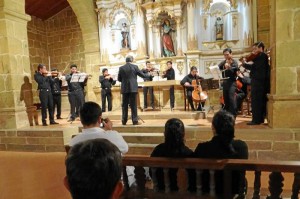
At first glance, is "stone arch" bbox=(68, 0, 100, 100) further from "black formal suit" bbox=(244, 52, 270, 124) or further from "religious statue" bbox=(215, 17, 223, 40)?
"black formal suit" bbox=(244, 52, 270, 124)

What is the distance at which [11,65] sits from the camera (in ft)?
18.6

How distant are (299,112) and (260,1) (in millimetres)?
5752

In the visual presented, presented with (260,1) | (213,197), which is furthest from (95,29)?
(213,197)

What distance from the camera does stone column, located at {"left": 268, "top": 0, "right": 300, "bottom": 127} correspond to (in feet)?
13.0

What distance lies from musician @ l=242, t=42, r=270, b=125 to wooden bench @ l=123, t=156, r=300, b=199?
2619 mm

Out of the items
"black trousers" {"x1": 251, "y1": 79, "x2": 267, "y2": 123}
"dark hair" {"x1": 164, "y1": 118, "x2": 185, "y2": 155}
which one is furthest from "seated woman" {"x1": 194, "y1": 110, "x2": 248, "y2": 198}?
"black trousers" {"x1": 251, "y1": 79, "x2": 267, "y2": 123}

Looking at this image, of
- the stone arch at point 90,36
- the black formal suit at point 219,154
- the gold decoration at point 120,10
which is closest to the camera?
the black formal suit at point 219,154

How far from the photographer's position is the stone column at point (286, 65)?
3.95 m

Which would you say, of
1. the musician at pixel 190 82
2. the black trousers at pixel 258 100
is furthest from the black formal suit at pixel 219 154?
the musician at pixel 190 82

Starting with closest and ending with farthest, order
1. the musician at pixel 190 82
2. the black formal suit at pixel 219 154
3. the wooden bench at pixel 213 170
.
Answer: the wooden bench at pixel 213 170 → the black formal suit at pixel 219 154 → the musician at pixel 190 82

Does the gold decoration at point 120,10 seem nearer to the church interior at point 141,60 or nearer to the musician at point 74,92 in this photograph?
the church interior at point 141,60

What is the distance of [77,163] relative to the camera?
0.84 meters

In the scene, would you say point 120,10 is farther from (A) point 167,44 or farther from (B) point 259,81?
(B) point 259,81

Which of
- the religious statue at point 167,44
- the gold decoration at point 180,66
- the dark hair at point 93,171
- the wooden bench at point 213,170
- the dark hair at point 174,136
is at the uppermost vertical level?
the religious statue at point 167,44
